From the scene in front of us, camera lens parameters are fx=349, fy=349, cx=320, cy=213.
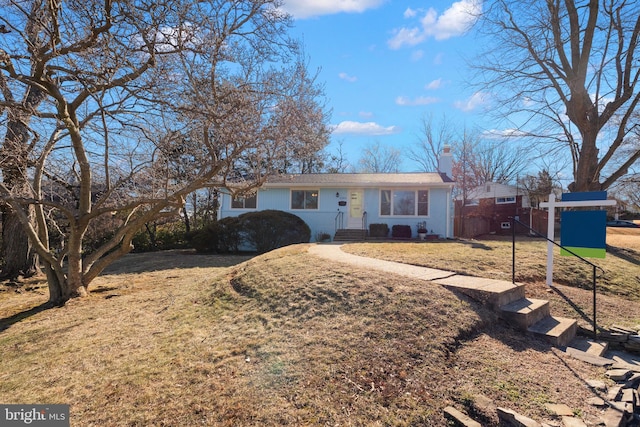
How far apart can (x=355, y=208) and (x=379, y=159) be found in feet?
62.9

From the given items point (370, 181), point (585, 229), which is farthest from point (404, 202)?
point (585, 229)

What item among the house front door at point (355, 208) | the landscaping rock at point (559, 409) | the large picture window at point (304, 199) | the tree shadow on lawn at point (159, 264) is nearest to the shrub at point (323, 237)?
the house front door at point (355, 208)

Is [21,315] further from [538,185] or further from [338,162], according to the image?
[538,185]

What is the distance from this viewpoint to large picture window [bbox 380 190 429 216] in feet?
51.8

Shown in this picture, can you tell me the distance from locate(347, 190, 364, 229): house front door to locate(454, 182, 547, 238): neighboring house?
5.14 meters

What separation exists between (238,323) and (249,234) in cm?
1010

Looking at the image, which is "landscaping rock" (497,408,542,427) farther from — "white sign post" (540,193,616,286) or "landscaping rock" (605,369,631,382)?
"white sign post" (540,193,616,286)

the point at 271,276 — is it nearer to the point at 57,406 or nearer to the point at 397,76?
the point at 57,406

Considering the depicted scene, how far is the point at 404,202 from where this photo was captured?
52.4 ft

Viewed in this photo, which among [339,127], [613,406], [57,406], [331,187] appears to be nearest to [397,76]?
[339,127]

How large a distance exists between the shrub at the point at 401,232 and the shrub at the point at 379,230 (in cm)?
35

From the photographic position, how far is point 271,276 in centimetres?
609

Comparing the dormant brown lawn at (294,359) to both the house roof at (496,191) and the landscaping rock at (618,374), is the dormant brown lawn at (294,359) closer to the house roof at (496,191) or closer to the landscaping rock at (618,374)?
the landscaping rock at (618,374)

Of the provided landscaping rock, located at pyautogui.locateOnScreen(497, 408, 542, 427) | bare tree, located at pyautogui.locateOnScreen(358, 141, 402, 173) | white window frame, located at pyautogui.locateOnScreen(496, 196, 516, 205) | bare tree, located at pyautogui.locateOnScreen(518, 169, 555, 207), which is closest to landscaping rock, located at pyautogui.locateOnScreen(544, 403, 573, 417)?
landscaping rock, located at pyautogui.locateOnScreen(497, 408, 542, 427)
